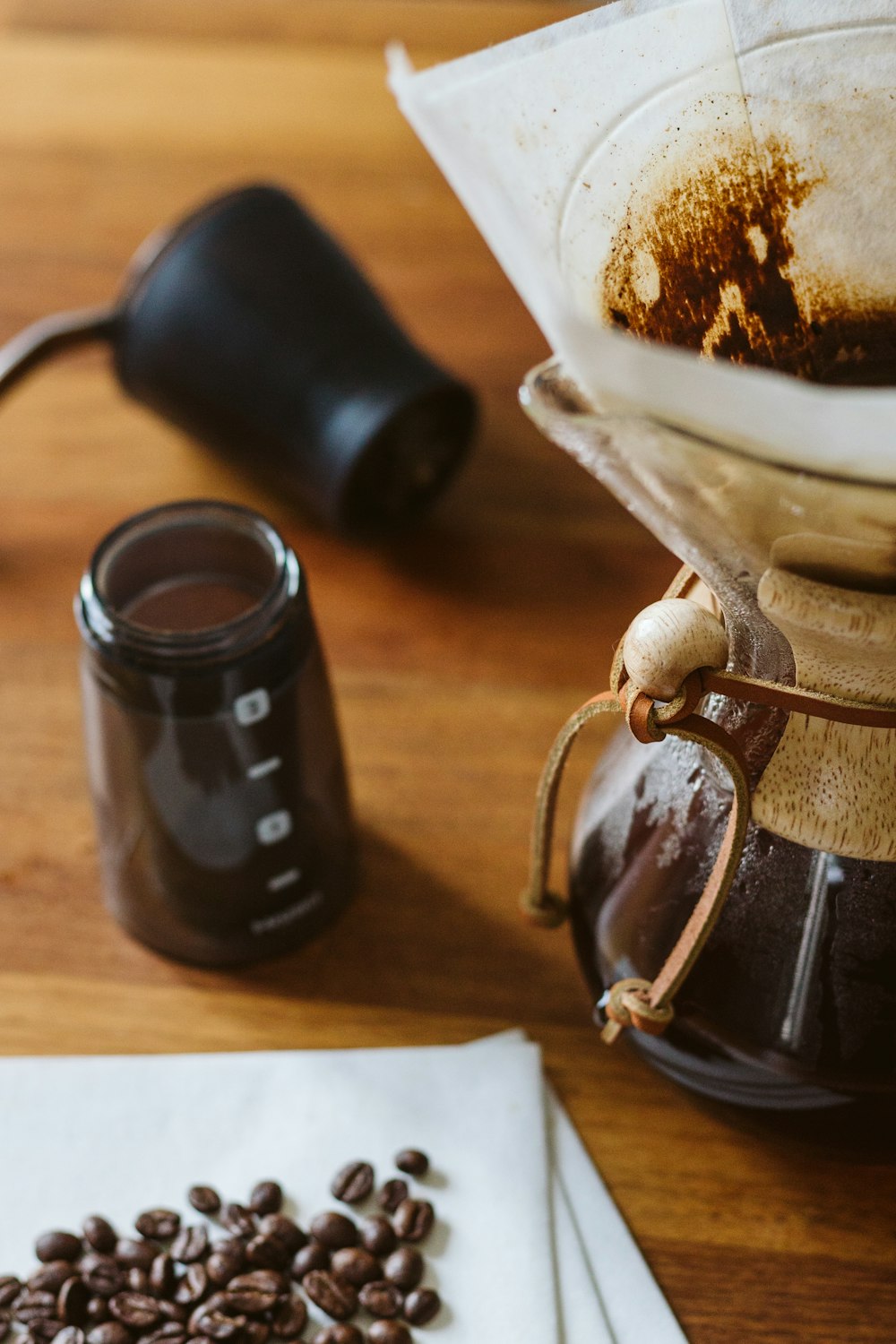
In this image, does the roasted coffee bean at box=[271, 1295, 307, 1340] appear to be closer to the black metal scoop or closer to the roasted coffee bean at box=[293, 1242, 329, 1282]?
the roasted coffee bean at box=[293, 1242, 329, 1282]

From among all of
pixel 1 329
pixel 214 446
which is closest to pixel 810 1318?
pixel 214 446

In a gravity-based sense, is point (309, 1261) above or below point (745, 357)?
below

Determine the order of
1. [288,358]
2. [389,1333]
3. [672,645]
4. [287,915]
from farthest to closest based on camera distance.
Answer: [288,358], [287,915], [389,1333], [672,645]

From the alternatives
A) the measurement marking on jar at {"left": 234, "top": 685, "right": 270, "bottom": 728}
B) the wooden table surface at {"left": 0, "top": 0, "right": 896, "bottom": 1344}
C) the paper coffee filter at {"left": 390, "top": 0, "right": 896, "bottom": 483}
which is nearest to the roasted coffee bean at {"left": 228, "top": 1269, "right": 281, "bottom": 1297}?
the wooden table surface at {"left": 0, "top": 0, "right": 896, "bottom": 1344}

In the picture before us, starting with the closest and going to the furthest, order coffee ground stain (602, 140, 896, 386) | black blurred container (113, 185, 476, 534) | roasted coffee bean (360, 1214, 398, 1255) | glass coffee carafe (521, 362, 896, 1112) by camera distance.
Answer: glass coffee carafe (521, 362, 896, 1112)
coffee ground stain (602, 140, 896, 386)
roasted coffee bean (360, 1214, 398, 1255)
black blurred container (113, 185, 476, 534)

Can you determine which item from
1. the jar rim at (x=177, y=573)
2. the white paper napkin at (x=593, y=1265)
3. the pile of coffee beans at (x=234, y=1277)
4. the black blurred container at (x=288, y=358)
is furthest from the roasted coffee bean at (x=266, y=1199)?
the black blurred container at (x=288, y=358)

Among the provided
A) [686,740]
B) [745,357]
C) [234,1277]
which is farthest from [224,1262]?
[745,357]

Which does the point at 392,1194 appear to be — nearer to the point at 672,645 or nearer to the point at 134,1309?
the point at 134,1309
